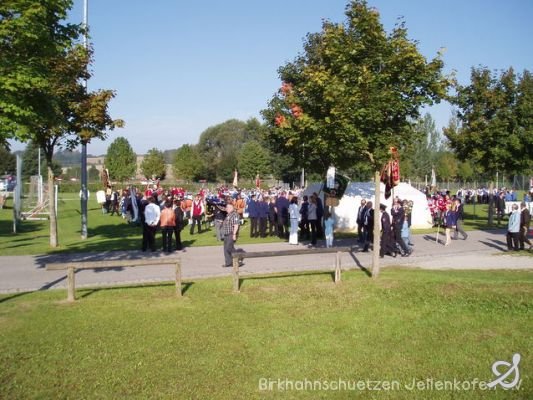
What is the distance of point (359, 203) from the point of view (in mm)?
24562

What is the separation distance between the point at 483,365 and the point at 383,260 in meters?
9.02

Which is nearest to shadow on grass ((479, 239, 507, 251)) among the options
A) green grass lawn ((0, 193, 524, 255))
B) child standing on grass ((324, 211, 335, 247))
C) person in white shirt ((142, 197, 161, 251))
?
green grass lawn ((0, 193, 524, 255))

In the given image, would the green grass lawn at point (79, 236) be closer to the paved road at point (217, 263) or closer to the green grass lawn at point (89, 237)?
the green grass lawn at point (89, 237)

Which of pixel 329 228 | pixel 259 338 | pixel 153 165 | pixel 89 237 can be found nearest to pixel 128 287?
pixel 259 338

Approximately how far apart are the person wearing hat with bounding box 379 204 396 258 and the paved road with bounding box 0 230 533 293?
314 mm

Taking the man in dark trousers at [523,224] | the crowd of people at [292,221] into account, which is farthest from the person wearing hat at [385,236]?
the man in dark trousers at [523,224]

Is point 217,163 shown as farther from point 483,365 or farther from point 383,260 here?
point 483,365

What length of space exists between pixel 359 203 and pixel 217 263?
449 inches

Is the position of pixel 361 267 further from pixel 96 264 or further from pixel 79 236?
pixel 79 236

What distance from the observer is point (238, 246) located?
18641 millimetres

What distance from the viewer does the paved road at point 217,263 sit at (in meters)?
12.2

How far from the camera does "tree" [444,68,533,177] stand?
2588 centimetres

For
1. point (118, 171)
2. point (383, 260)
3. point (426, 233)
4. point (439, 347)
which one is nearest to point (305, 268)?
point (383, 260)

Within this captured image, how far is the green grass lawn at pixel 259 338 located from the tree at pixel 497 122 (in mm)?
16971
